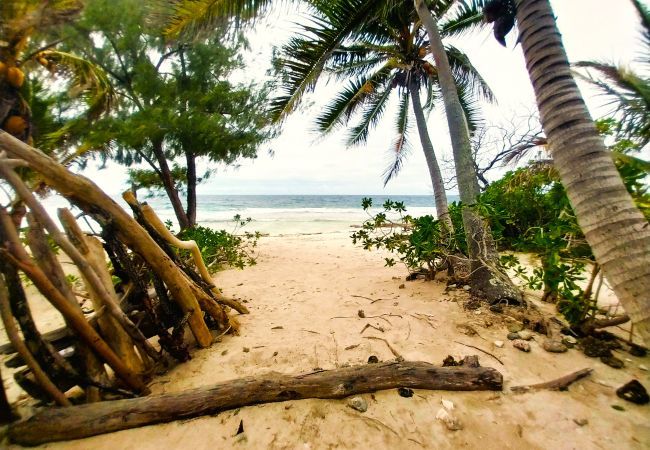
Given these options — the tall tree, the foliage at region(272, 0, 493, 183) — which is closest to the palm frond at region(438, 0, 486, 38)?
the foliage at region(272, 0, 493, 183)

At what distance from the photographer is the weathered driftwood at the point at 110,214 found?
188 centimetres

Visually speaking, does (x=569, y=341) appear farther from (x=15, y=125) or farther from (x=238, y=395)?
(x=15, y=125)

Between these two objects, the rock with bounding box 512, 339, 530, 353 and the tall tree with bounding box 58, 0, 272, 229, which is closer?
the rock with bounding box 512, 339, 530, 353

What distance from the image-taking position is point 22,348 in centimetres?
162

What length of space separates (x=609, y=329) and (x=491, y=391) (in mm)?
1776

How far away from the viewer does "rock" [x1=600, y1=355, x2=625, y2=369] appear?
208 cm

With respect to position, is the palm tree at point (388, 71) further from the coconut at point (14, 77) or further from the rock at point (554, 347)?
the coconut at point (14, 77)

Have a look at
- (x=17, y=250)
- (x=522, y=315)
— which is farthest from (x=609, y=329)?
(x=17, y=250)

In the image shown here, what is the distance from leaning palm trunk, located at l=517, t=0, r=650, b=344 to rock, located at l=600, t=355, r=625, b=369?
114 centimetres

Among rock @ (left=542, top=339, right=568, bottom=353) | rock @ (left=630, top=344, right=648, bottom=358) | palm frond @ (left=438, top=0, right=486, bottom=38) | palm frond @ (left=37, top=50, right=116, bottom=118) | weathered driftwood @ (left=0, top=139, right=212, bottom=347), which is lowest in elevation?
rock @ (left=542, top=339, right=568, bottom=353)

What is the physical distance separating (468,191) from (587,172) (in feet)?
6.87

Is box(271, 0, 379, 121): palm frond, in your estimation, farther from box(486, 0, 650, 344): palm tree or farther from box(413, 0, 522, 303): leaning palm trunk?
box(486, 0, 650, 344): palm tree

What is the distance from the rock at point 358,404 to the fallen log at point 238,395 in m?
0.05

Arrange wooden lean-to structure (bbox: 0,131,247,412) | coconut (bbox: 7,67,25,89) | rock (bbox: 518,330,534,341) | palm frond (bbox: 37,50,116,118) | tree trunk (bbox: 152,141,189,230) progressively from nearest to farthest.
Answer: wooden lean-to structure (bbox: 0,131,247,412)
rock (bbox: 518,330,534,341)
coconut (bbox: 7,67,25,89)
palm frond (bbox: 37,50,116,118)
tree trunk (bbox: 152,141,189,230)
